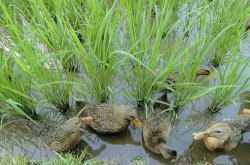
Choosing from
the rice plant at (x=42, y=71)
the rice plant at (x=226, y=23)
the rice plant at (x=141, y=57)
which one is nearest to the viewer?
the rice plant at (x=42, y=71)

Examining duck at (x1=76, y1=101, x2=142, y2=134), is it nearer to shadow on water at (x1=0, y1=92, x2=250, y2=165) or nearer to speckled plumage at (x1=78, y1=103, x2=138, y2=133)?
speckled plumage at (x1=78, y1=103, x2=138, y2=133)

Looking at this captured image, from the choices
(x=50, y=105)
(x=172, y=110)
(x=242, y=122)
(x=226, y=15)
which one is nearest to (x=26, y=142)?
(x=50, y=105)

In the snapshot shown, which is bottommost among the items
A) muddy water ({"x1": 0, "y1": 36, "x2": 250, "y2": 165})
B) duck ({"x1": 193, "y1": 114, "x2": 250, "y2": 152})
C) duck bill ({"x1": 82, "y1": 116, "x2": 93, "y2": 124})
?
muddy water ({"x1": 0, "y1": 36, "x2": 250, "y2": 165})

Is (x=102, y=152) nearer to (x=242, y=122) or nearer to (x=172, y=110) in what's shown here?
(x=172, y=110)

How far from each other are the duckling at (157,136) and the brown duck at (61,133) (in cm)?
54

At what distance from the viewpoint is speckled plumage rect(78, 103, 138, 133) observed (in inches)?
96.3

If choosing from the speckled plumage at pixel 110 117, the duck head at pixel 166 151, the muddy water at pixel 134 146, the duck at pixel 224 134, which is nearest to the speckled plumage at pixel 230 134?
the duck at pixel 224 134

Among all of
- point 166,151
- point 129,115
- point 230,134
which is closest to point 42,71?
point 129,115

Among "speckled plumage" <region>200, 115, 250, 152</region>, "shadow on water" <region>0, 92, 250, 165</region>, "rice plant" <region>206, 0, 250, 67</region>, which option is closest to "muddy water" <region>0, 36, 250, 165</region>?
"shadow on water" <region>0, 92, 250, 165</region>

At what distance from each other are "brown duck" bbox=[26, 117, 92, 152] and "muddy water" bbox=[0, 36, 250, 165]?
11 cm

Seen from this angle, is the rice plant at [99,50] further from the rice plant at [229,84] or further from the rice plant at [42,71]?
the rice plant at [229,84]

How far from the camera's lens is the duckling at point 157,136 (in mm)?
2316

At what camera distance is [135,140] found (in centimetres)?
255

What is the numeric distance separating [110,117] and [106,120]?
5 cm
